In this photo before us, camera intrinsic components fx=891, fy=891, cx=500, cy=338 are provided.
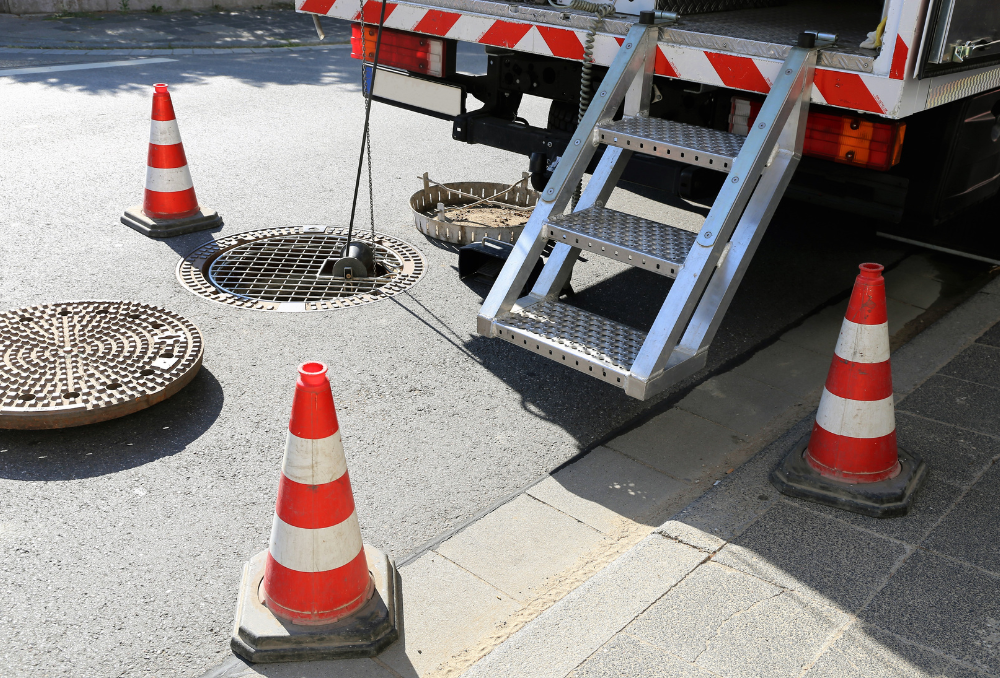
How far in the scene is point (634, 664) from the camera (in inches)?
92.4

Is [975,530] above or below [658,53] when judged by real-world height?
below

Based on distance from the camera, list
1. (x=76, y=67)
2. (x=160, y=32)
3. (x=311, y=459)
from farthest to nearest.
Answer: (x=160, y=32)
(x=76, y=67)
(x=311, y=459)

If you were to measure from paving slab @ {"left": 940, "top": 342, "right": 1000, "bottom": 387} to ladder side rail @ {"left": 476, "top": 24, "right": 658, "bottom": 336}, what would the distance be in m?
1.92

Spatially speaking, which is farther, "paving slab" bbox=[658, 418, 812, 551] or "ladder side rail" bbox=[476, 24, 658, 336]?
"ladder side rail" bbox=[476, 24, 658, 336]

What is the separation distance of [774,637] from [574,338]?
1359 mm

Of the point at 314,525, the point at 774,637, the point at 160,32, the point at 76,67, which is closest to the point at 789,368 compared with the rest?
the point at 774,637

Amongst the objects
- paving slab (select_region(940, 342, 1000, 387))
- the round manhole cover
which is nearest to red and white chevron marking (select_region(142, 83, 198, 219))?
the round manhole cover

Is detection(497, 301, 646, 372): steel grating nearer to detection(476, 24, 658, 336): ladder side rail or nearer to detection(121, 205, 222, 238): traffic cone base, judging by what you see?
detection(476, 24, 658, 336): ladder side rail

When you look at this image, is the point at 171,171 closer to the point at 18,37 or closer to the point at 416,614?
the point at 416,614

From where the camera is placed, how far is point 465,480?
321 cm

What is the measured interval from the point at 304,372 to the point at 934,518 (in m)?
2.16

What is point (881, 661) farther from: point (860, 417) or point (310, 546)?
point (310, 546)

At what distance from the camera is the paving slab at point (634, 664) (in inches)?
91.4

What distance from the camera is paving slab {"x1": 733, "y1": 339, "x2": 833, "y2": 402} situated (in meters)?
3.98
